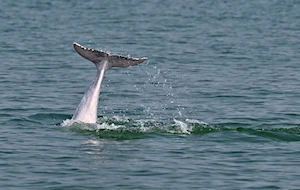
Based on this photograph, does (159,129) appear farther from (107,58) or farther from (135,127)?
(107,58)

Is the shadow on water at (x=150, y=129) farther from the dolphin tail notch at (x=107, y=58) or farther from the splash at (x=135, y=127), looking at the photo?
the dolphin tail notch at (x=107, y=58)

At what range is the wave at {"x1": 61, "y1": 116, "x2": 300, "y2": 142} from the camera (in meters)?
24.8

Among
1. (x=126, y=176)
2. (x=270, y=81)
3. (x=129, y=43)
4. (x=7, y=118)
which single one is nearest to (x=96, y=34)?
(x=129, y=43)

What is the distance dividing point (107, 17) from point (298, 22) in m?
13.0

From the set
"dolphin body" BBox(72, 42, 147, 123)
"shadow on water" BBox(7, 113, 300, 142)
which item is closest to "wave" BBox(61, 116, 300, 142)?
"shadow on water" BBox(7, 113, 300, 142)

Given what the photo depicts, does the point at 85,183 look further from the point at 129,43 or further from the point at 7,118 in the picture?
the point at 129,43

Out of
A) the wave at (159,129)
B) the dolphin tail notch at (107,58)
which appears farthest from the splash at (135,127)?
the dolphin tail notch at (107,58)

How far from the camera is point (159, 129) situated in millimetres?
25531

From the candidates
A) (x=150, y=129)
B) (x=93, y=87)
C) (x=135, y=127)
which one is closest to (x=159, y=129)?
(x=150, y=129)

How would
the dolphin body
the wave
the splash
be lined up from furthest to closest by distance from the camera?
the dolphin body < the splash < the wave

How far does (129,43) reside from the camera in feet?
159

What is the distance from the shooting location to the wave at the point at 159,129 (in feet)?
81.3

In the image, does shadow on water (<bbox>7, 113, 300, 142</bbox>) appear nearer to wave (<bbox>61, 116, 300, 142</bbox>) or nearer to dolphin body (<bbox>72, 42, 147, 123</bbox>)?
wave (<bbox>61, 116, 300, 142</bbox>)

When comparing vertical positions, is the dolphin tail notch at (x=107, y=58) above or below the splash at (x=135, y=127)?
above
